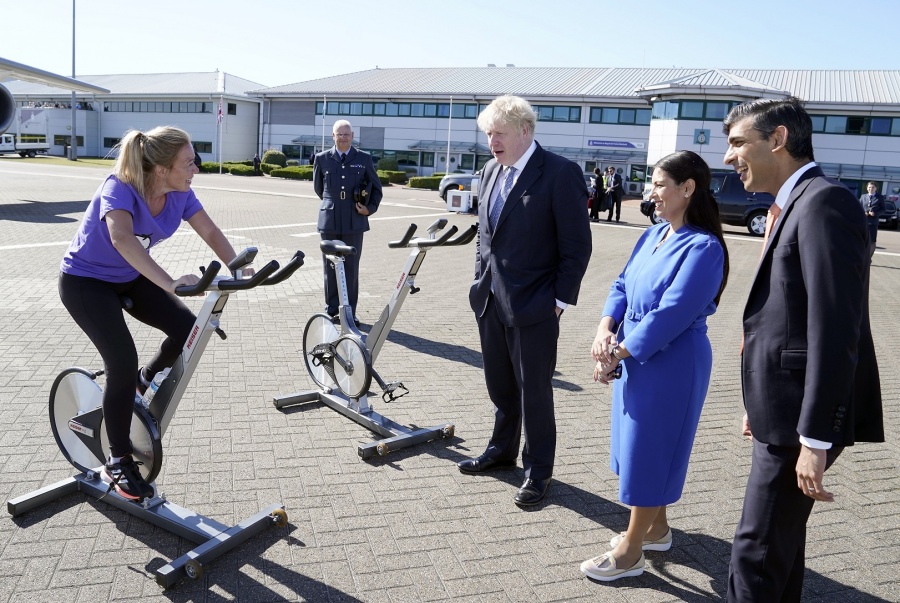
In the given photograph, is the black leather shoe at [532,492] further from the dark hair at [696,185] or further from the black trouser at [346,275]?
the black trouser at [346,275]

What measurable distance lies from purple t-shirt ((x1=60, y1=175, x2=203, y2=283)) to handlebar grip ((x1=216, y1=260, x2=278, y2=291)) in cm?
44

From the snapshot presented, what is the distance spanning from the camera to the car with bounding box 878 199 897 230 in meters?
27.7

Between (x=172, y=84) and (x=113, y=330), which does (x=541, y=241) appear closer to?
(x=113, y=330)

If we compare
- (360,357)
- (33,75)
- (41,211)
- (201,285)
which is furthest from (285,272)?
(33,75)

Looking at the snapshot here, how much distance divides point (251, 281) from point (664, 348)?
1.79 metres

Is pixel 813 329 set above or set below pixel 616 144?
below

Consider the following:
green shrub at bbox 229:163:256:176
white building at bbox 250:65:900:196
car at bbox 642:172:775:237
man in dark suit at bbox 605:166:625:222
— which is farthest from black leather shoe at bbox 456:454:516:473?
green shrub at bbox 229:163:256:176

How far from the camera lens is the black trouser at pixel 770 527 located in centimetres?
229

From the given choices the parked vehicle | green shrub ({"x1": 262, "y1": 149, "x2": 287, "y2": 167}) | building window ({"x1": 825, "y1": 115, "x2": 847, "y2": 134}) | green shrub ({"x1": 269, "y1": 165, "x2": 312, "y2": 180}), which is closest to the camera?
building window ({"x1": 825, "y1": 115, "x2": 847, "y2": 134})

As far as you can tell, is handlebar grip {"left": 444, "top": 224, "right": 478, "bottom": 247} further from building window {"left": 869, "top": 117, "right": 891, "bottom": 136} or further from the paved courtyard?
building window {"left": 869, "top": 117, "right": 891, "bottom": 136}

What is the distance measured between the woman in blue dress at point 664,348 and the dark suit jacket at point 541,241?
571 millimetres

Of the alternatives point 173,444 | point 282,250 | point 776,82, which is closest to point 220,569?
point 173,444

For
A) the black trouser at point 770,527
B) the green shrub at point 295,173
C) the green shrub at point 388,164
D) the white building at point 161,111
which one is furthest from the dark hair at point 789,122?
the white building at point 161,111

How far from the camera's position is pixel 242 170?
145ft
